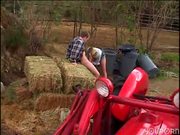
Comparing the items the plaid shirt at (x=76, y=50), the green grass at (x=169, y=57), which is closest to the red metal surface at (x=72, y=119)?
the plaid shirt at (x=76, y=50)

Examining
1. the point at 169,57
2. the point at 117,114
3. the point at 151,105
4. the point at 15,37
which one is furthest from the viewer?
the point at 169,57

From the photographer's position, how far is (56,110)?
6.46 metres

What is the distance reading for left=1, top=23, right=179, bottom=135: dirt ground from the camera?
233 inches

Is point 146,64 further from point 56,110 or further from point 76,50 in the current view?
point 56,110

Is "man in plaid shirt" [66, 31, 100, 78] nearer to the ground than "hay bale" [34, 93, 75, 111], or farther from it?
farther from it

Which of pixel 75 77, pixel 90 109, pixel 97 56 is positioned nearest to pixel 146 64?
pixel 97 56

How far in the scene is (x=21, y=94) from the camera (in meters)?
6.93

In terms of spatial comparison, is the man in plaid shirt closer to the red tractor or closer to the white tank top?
the white tank top

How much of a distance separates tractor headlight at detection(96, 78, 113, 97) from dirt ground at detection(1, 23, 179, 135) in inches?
118

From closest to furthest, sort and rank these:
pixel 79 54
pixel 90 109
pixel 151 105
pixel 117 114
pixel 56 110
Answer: pixel 151 105 → pixel 90 109 → pixel 117 114 → pixel 56 110 → pixel 79 54

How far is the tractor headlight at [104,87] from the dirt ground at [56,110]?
3.00 m

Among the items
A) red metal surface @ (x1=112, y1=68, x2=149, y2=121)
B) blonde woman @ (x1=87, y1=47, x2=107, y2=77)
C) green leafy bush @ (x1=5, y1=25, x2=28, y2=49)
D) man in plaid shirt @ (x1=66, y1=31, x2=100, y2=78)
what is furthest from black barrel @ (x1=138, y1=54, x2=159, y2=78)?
red metal surface @ (x1=112, y1=68, x2=149, y2=121)

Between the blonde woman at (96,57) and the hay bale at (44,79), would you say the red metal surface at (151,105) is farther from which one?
the blonde woman at (96,57)

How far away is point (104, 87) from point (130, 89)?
562 mm
